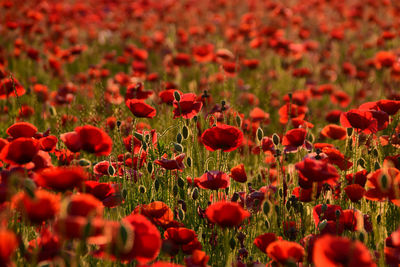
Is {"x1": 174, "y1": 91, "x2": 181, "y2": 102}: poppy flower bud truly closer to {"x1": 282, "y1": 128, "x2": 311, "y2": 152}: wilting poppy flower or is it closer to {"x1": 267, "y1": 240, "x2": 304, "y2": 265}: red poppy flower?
{"x1": 282, "y1": 128, "x2": 311, "y2": 152}: wilting poppy flower

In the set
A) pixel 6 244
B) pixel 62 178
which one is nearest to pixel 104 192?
pixel 62 178

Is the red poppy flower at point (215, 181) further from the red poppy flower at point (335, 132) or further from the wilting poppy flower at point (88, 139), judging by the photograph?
the red poppy flower at point (335, 132)

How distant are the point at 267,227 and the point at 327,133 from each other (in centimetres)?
75

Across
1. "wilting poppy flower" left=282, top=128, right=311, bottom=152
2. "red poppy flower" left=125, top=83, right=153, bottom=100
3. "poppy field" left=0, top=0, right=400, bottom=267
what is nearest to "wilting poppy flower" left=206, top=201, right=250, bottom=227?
"poppy field" left=0, top=0, right=400, bottom=267

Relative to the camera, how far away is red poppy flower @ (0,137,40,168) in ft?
4.15

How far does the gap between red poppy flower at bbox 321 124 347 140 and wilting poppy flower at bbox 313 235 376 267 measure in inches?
49.6

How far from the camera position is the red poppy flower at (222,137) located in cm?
155

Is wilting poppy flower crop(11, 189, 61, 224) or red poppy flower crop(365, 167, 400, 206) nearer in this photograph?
wilting poppy flower crop(11, 189, 61, 224)

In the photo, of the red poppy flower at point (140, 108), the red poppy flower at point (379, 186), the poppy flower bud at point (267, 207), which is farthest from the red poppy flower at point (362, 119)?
the red poppy flower at point (140, 108)

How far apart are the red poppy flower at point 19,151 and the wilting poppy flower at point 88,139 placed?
4.0 inches

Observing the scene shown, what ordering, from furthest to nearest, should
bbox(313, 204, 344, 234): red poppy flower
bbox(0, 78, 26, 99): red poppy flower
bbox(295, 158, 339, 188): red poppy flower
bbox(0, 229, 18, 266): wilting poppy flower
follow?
bbox(0, 78, 26, 99): red poppy flower < bbox(313, 204, 344, 234): red poppy flower < bbox(295, 158, 339, 188): red poppy flower < bbox(0, 229, 18, 266): wilting poppy flower

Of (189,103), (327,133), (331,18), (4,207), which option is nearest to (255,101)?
(327,133)

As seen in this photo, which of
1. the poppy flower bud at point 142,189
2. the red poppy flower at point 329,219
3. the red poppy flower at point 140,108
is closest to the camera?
the red poppy flower at point 329,219

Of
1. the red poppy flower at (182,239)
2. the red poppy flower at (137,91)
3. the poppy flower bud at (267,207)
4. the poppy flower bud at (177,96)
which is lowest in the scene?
the red poppy flower at (182,239)
